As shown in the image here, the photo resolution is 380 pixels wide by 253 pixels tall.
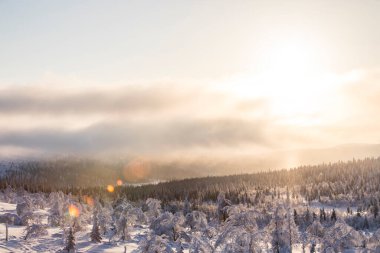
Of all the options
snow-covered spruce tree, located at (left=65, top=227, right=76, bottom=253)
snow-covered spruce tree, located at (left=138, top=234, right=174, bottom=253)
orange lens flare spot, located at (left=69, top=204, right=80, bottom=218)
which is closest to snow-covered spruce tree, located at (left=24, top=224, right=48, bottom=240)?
snow-covered spruce tree, located at (left=65, top=227, right=76, bottom=253)

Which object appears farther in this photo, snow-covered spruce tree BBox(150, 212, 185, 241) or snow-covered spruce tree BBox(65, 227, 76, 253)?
snow-covered spruce tree BBox(65, 227, 76, 253)

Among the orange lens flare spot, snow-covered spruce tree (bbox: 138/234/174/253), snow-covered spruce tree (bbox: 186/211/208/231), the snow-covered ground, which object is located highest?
snow-covered spruce tree (bbox: 138/234/174/253)

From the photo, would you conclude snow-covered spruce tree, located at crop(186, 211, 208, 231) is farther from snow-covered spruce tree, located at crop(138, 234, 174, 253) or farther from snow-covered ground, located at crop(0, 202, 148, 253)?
snow-covered spruce tree, located at crop(138, 234, 174, 253)

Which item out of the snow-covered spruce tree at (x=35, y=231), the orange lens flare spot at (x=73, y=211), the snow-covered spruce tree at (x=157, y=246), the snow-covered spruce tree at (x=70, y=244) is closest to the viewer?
the snow-covered spruce tree at (x=157, y=246)

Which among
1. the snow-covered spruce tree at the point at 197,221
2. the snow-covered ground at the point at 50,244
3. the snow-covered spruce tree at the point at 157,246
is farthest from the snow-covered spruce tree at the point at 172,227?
the snow-covered spruce tree at the point at 157,246

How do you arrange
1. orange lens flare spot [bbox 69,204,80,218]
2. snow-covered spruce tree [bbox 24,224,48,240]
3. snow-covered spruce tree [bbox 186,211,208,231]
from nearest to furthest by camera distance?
snow-covered spruce tree [bbox 24,224,48,240] → snow-covered spruce tree [bbox 186,211,208,231] → orange lens flare spot [bbox 69,204,80,218]

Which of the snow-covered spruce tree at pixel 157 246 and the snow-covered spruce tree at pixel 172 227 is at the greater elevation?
the snow-covered spruce tree at pixel 157 246

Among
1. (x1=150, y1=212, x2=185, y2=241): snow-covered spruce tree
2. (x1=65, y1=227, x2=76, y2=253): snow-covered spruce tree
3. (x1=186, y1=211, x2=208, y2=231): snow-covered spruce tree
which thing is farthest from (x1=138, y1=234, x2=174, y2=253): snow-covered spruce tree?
(x1=186, y1=211, x2=208, y2=231): snow-covered spruce tree

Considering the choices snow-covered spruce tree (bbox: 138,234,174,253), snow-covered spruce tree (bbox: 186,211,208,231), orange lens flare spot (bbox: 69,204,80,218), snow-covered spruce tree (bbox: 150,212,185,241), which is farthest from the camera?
orange lens flare spot (bbox: 69,204,80,218)

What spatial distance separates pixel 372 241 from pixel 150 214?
8425 centimetres

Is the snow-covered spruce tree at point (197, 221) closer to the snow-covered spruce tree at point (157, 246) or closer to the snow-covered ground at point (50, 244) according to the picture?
the snow-covered ground at point (50, 244)

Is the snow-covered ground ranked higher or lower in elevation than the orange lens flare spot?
lower

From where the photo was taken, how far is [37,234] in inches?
3172

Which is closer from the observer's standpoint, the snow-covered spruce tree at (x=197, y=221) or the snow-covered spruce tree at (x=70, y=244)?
the snow-covered spruce tree at (x=70, y=244)
